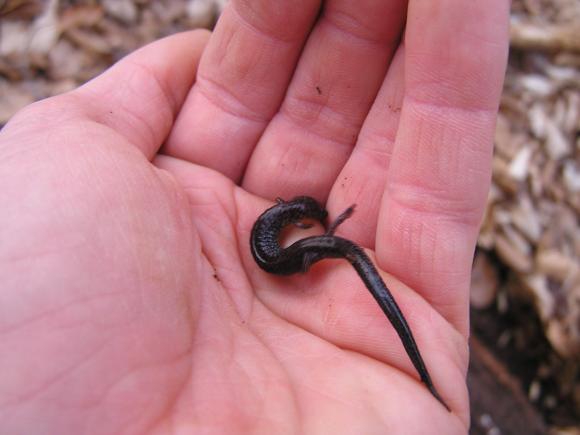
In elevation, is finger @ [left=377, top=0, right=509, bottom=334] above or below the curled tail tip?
above

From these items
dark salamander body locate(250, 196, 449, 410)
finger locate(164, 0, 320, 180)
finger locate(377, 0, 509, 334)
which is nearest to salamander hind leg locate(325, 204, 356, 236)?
dark salamander body locate(250, 196, 449, 410)

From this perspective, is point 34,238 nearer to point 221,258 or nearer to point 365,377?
point 221,258

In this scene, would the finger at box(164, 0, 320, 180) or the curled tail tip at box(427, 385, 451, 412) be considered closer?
the curled tail tip at box(427, 385, 451, 412)

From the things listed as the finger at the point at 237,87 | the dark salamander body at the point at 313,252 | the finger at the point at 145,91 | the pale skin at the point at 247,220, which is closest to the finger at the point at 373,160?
the pale skin at the point at 247,220

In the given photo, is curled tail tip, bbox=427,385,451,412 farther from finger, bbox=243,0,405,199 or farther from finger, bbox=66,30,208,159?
finger, bbox=66,30,208,159

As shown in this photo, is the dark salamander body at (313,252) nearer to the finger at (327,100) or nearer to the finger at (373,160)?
the finger at (373,160)

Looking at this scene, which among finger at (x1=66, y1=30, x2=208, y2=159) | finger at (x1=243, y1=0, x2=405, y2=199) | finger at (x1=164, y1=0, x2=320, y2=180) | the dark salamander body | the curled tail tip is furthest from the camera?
finger at (x1=164, y1=0, x2=320, y2=180)

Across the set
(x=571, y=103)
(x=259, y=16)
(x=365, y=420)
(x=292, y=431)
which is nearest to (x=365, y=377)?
(x=365, y=420)
